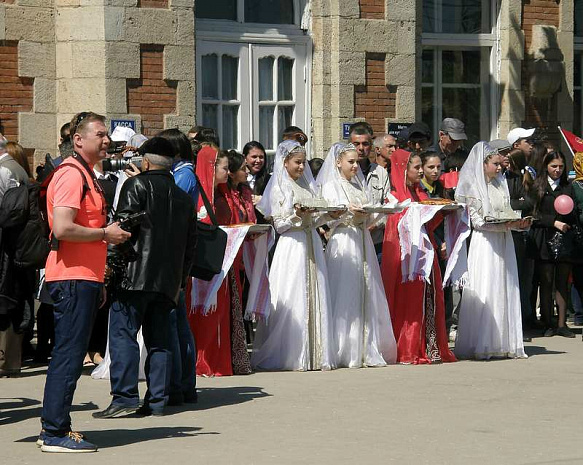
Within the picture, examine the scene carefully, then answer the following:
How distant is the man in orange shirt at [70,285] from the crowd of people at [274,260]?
1.65 ft

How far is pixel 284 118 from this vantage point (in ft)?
53.2

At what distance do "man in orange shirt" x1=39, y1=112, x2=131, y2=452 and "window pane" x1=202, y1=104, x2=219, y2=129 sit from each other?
7.97 meters

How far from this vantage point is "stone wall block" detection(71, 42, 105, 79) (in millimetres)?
14312

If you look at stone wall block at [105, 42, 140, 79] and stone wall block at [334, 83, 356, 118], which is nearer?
stone wall block at [105, 42, 140, 79]

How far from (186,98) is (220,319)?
16.1 feet

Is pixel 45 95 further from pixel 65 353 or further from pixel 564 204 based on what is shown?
pixel 65 353

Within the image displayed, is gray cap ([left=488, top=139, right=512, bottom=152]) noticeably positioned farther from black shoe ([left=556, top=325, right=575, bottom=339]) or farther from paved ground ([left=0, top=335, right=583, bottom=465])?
black shoe ([left=556, top=325, right=575, bottom=339])

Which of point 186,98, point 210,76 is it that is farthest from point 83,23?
point 210,76

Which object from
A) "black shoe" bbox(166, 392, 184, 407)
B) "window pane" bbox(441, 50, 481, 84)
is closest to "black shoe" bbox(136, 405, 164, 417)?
"black shoe" bbox(166, 392, 184, 407)

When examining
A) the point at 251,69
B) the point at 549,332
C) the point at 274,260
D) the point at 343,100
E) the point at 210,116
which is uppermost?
the point at 251,69

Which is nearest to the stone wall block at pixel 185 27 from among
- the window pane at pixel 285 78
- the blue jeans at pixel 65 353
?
the window pane at pixel 285 78

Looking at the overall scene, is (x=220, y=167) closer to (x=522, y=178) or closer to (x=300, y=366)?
(x=300, y=366)

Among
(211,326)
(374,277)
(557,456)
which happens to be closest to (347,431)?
(557,456)

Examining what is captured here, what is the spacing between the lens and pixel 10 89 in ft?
46.8
